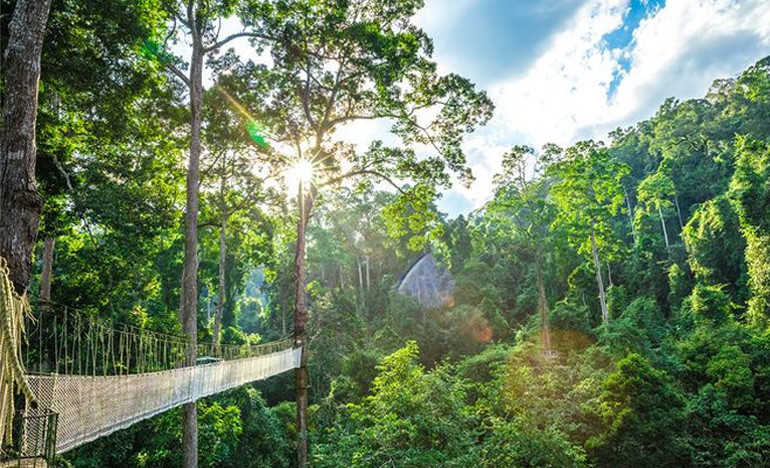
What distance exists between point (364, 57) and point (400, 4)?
1012 millimetres

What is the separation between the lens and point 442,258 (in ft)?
57.4

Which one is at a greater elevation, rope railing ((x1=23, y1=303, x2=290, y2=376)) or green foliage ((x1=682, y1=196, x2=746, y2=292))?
green foliage ((x1=682, y1=196, x2=746, y2=292))

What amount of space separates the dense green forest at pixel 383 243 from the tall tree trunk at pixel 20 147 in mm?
1411

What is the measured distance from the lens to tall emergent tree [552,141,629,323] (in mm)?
12844

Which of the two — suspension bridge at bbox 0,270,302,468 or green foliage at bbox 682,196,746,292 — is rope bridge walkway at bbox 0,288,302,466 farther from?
green foliage at bbox 682,196,746,292

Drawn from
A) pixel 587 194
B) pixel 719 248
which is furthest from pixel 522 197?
pixel 719 248

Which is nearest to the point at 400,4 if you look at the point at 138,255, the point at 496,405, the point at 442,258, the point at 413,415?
the point at 138,255

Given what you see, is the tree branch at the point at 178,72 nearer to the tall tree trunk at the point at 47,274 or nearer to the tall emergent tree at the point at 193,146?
the tall emergent tree at the point at 193,146

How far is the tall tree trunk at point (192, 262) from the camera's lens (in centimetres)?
552

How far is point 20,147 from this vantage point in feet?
8.82

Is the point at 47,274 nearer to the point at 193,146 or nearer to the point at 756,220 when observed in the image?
the point at 193,146

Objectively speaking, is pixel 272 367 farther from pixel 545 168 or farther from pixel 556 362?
pixel 545 168

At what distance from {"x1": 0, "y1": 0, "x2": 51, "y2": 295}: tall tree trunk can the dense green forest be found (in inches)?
55.5

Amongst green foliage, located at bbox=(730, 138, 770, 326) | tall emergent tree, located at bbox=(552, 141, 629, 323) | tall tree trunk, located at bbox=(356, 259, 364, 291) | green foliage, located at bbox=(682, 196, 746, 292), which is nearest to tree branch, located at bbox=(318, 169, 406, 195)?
tall emergent tree, located at bbox=(552, 141, 629, 323)
